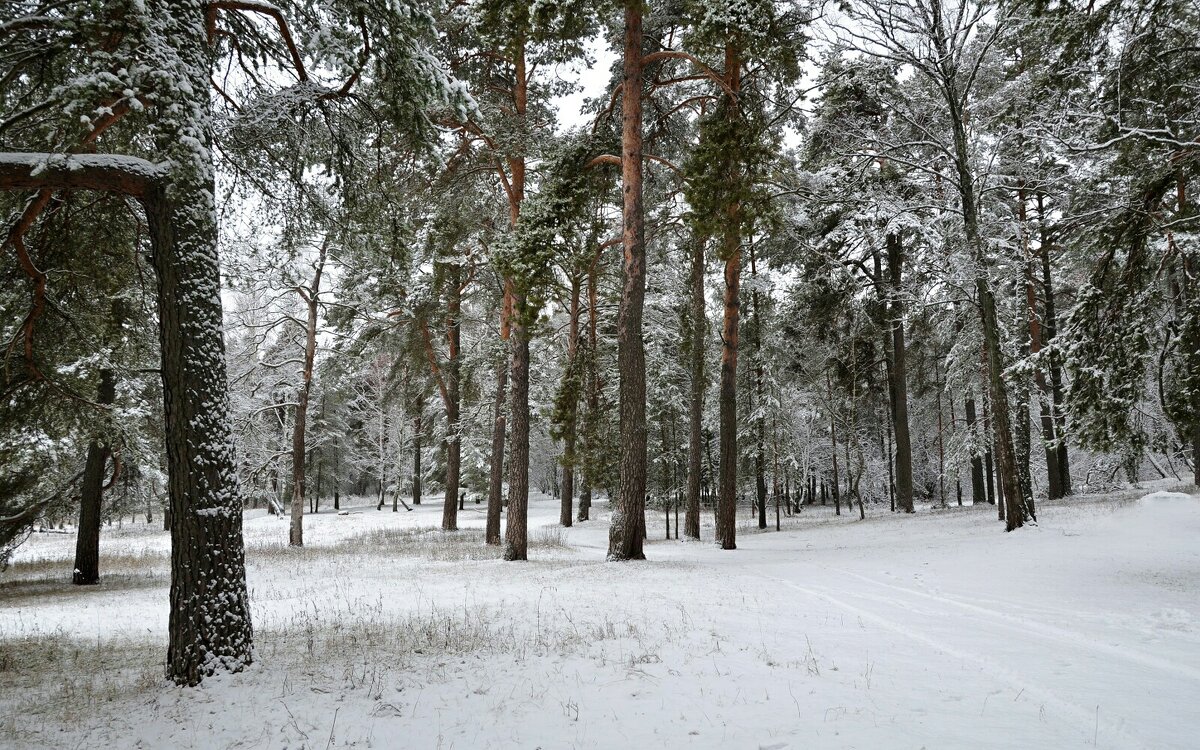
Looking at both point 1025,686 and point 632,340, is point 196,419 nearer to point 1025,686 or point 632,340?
point 1025,686

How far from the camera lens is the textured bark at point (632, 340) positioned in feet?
36.2

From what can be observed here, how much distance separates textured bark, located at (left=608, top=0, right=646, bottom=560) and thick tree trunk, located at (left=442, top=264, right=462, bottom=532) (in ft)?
26.7

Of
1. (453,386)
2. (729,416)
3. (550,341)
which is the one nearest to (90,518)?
(453,386)

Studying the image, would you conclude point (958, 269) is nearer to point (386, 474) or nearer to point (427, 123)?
point (427, 123)

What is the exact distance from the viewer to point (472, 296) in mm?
19469

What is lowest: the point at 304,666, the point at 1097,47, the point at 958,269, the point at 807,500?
the point at 807,500

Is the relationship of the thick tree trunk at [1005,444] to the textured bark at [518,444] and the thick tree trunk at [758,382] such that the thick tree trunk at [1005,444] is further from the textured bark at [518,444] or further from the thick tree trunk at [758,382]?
the textured bark at [518,444]

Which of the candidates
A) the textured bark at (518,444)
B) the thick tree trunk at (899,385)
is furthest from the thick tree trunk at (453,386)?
the thick tree trunk at (899,385)

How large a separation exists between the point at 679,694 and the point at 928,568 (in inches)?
297

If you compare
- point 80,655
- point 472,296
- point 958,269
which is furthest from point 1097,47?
point 472,296

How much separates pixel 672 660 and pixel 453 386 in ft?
54.7

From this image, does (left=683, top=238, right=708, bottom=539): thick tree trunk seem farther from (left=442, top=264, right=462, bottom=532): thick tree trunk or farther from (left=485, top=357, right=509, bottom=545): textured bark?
(left=442, top=264, right=462, bottom=532): thick tree trunk

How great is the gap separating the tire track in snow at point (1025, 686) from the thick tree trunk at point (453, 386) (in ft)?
48.8

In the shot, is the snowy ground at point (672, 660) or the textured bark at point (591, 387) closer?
the snowy ground at point (672, 660)
